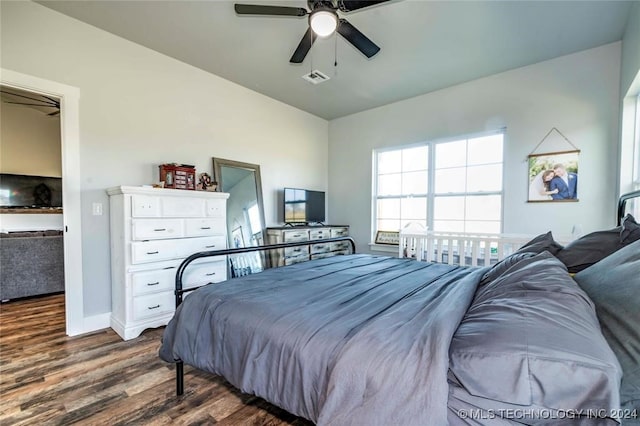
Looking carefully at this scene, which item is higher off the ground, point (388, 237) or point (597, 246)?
point (597, 246)

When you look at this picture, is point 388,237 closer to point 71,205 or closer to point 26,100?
point 71,205

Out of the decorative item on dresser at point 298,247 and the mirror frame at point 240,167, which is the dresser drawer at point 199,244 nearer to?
the mirror frame at point 240,167

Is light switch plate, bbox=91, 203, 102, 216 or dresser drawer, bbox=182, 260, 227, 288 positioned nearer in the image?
light switch plate, bbox=91, 203, 102, 216

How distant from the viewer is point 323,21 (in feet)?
6.63

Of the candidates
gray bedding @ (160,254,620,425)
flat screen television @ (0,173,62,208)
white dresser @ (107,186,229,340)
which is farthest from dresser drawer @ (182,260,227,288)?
flat screen television @ (0,173,62,208)

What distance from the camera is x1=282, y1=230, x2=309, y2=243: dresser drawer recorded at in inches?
164

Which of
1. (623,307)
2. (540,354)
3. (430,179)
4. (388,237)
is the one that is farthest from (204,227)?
(430,179)

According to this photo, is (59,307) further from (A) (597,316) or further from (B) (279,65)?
(A) (597,316)

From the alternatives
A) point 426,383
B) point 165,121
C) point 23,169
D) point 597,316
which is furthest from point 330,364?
point 23,169

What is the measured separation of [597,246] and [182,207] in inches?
128

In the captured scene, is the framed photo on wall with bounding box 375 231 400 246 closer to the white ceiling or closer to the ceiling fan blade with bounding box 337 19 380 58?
the white ceiling

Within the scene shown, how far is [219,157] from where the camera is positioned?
12.6 ft

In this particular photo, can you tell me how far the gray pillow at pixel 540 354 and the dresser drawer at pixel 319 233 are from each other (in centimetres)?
361

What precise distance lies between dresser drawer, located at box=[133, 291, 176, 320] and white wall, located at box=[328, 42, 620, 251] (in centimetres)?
382
